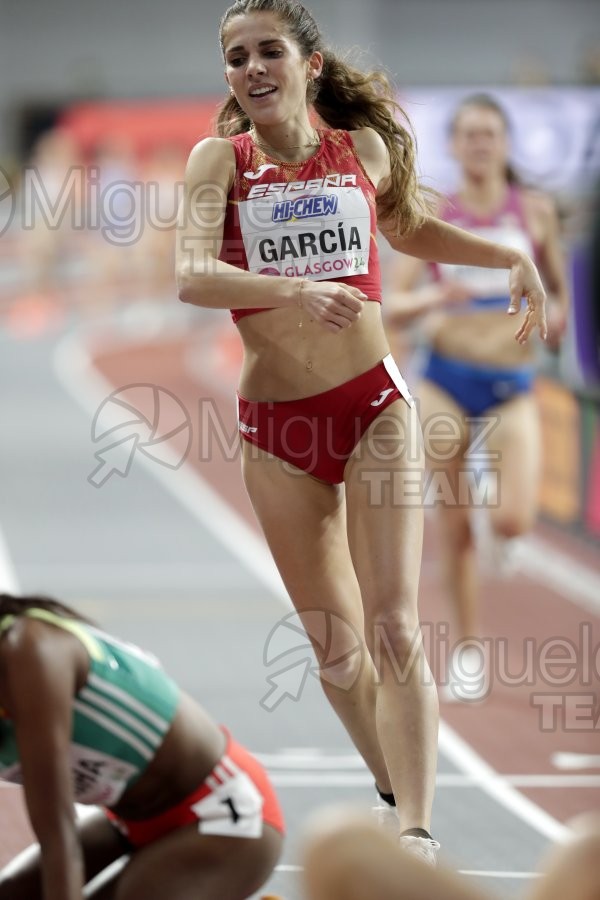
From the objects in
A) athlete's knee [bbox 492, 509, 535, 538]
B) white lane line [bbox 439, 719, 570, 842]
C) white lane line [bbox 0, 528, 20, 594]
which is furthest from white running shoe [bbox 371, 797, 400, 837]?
white lane line [bbox 0, 528, 20, 594]

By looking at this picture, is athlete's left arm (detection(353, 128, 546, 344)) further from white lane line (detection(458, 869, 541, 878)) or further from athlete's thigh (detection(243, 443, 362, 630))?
white lane line (detection(458, 869, 541, 878))

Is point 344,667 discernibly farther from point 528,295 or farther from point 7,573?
point 7,573

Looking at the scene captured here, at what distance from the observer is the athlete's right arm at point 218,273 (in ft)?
10.9

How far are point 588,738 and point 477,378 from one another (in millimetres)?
1718

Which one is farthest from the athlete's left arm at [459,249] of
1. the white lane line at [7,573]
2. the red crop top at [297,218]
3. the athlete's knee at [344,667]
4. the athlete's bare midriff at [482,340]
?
the white lane line at [7,573]

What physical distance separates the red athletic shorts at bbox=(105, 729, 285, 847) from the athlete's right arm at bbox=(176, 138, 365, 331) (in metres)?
1.15

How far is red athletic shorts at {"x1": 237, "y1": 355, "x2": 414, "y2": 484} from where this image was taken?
371 centimetres

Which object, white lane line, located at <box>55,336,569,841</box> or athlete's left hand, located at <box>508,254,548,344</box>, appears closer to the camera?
athlete's left hand, located at <box>508,254,548,344</box>

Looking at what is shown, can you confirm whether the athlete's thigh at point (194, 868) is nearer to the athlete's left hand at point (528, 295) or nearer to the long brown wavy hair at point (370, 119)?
the athlete's left hand at point (528, 295)

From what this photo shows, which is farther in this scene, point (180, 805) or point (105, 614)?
point (105, 614)

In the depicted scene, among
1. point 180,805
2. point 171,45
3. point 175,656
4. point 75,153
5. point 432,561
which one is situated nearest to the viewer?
point 180,805

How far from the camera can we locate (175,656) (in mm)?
7215

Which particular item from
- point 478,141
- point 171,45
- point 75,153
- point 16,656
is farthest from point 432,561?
point 171,45

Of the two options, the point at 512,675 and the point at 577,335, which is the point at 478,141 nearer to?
the point at 512,675
